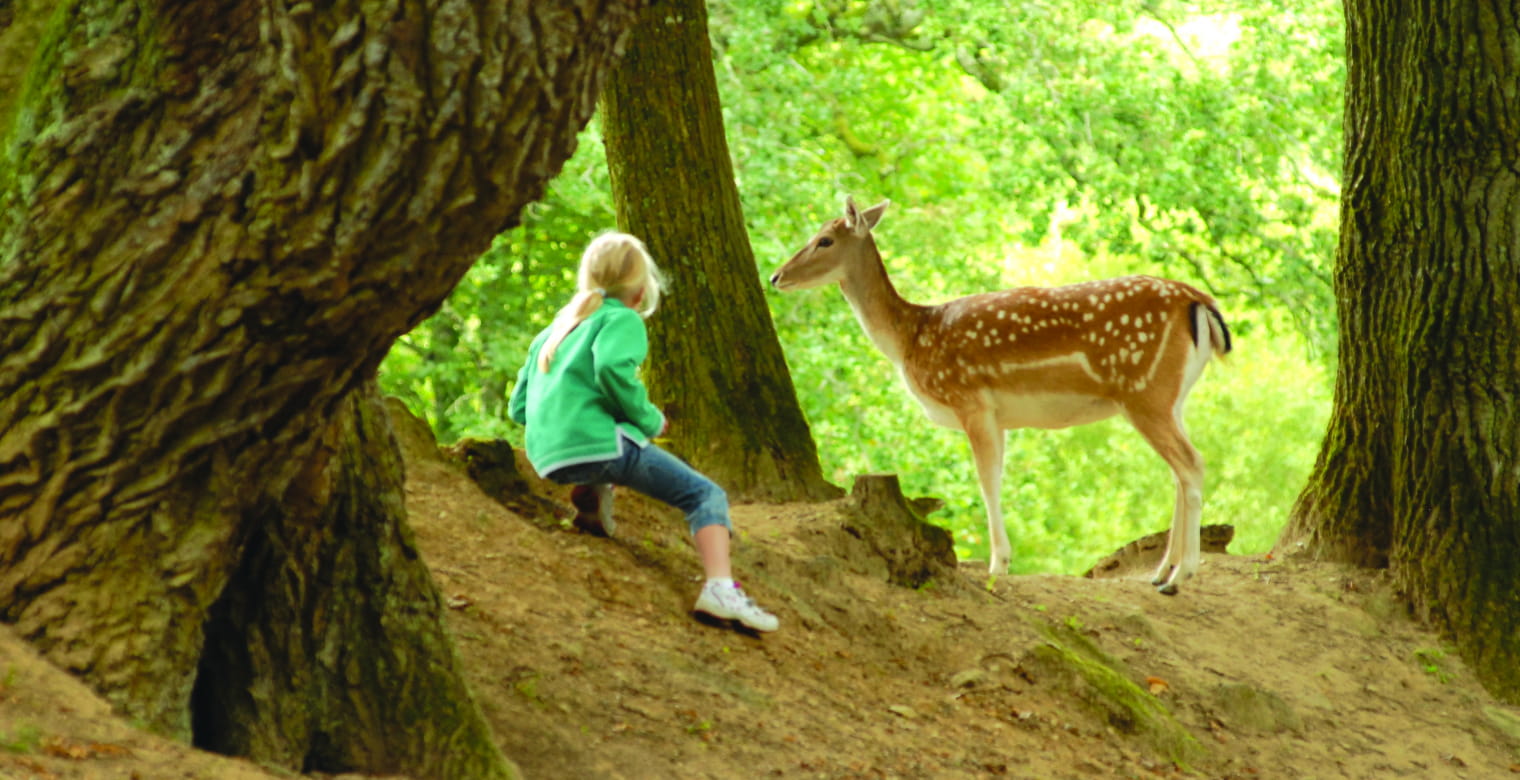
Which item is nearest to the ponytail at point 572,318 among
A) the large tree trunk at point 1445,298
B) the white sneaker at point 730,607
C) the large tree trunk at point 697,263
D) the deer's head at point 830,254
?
the white sneaker at point 730,607

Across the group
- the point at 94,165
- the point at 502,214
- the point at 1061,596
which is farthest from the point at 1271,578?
the point at 94,165

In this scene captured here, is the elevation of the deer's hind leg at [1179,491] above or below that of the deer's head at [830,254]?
below

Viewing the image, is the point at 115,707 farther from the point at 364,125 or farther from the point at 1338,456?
the point at 1338,456

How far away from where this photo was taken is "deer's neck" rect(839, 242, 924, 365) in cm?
891

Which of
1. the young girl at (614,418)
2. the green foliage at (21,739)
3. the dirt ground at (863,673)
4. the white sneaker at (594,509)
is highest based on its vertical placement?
the young girl at (614,418)

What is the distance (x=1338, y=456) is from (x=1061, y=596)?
2083 mm

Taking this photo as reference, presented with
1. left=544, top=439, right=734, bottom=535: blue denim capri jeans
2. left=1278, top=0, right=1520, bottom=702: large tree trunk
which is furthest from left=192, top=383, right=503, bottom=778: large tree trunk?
left=1278, top=0, right=1520, bottom=702: large tree trunk

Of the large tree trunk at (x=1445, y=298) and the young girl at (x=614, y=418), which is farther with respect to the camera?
the large tree trunk at (x=1445, y=298)

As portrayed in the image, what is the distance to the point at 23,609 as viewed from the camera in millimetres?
3342

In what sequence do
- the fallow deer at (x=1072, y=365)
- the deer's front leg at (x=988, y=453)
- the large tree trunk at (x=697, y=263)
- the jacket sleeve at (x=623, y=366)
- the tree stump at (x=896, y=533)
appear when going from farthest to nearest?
the deer's front leg at (x=988, y=453)
the fallow deer at (x=1072, y=365)
the large tree trunk at (x=697, y=263)
the tree stump at (x=896, y=533)
the jacket sleeve at (x=623, y=366)

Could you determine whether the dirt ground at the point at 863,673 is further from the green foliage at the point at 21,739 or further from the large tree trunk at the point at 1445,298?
the large tree trunk at the point at 1445,298

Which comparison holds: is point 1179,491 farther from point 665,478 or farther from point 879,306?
point 665,478

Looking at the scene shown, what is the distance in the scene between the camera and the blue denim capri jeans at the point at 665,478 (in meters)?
5.41

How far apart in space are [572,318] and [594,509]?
33.1 inches
